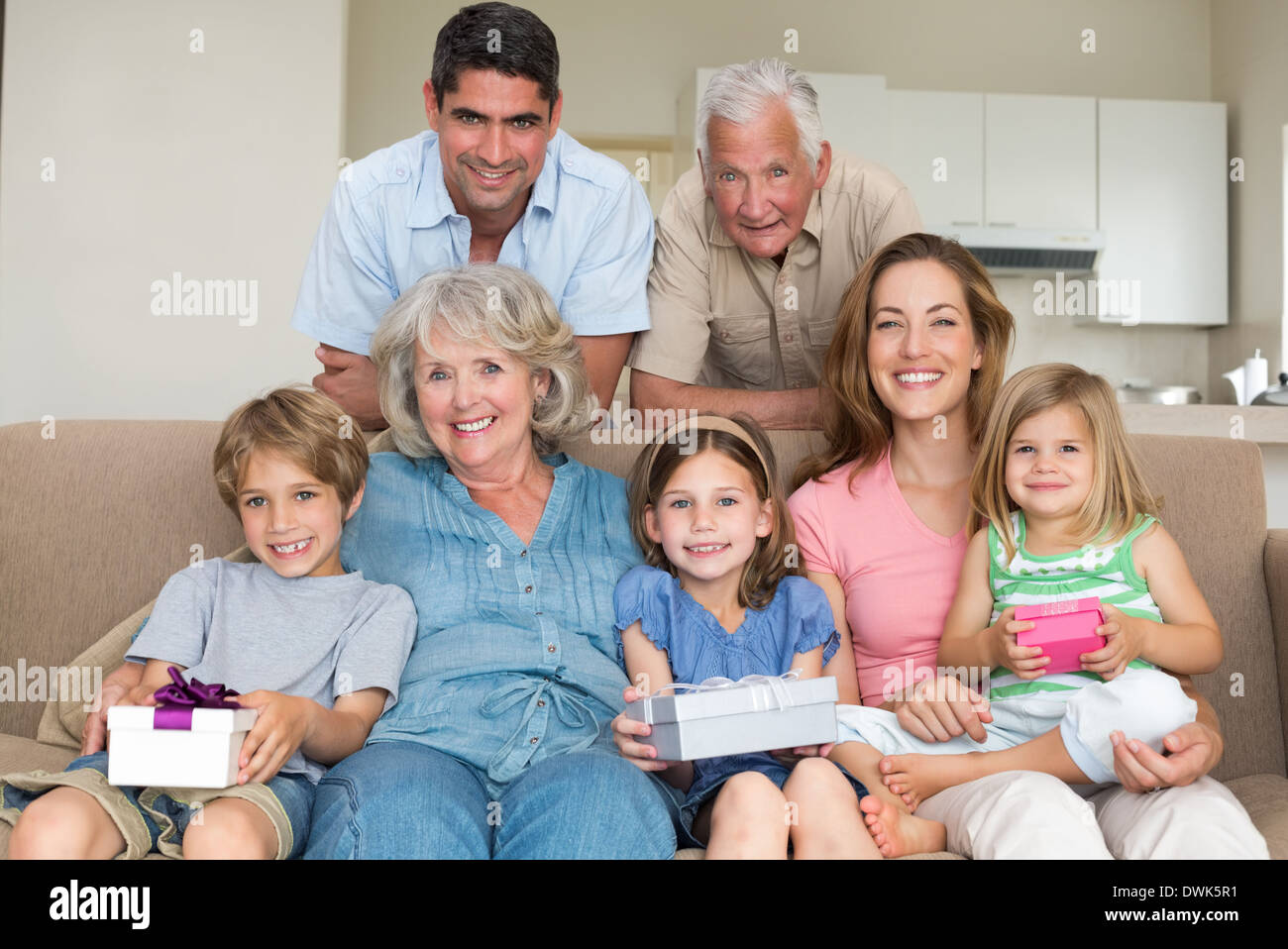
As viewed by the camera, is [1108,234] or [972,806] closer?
[972,806]

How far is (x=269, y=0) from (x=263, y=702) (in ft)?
11.1

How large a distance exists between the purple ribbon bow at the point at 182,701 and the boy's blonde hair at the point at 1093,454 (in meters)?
1.16

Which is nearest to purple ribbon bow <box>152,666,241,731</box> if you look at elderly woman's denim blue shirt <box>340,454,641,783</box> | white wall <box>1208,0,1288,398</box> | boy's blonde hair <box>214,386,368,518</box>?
elderly woman's denim blue shirt <box>340,454,641,783</box>

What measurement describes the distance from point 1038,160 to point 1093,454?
13.6 ft

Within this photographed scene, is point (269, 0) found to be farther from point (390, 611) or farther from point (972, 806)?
point (972, 806)

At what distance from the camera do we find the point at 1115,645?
1568 millimetres

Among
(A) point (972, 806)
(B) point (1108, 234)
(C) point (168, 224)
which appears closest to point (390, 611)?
(A) point (972, 806)

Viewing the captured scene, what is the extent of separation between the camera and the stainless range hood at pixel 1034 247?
5.42 m

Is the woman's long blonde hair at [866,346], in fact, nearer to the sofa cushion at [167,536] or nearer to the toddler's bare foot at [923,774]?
the sofa cushion at [167,536]

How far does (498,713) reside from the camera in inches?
63.4

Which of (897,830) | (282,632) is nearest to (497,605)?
(282,632)

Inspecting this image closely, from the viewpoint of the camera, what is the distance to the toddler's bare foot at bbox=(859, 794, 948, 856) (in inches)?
56.6

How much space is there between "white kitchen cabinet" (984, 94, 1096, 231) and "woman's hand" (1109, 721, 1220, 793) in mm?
4379

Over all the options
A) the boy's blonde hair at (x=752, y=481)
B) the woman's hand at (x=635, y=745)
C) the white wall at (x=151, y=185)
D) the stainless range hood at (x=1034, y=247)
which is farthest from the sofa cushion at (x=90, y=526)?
the stainless range hood at (x=1034, y=247)
